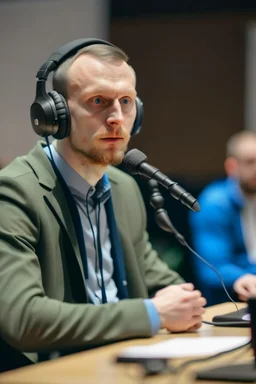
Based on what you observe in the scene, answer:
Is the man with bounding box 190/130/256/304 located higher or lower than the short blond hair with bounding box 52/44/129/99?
lower

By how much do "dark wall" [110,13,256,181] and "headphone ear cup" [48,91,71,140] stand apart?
3033 millimetres

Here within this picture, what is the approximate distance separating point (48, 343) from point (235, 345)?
15.5 inches

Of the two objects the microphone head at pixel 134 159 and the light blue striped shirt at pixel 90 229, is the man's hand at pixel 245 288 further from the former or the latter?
the microphone head at pixel 134 159

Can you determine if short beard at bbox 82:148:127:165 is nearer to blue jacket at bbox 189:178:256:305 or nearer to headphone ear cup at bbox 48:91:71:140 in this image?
headphone ear cup at bbox 48:91:71:140

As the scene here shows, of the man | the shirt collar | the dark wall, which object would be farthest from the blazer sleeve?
the dark wall

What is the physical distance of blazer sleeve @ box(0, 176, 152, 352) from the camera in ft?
5.48

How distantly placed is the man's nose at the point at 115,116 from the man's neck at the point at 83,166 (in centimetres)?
12

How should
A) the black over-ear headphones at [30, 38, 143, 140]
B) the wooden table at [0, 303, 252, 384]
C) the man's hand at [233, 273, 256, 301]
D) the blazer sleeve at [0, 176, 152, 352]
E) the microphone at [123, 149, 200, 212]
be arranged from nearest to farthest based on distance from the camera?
the wooden table at [0, 303, 252, 384], the blazer sleeve at [0, 176, 152, 352], the microphone at [123, 149, 200, 212], the black over-ear headphones at [30, 38, 143, 140], the man's hand at [233, 273, 256, 301]

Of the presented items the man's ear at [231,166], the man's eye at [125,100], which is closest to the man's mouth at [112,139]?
the man's eye at [125,100]

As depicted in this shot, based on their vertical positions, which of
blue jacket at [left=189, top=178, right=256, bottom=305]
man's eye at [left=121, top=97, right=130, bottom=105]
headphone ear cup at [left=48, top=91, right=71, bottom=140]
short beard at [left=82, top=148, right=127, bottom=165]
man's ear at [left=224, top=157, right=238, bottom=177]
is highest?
man's eye at [left=121, top=97, right=130, bottom=105]

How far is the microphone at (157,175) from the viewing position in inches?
72.2

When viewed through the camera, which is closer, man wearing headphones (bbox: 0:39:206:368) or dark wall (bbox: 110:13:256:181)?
man wearing headphones (bbox: 0:39:206:368)

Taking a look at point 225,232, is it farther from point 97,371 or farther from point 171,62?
point 97,371

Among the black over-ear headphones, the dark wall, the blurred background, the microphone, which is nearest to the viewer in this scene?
the microphone
